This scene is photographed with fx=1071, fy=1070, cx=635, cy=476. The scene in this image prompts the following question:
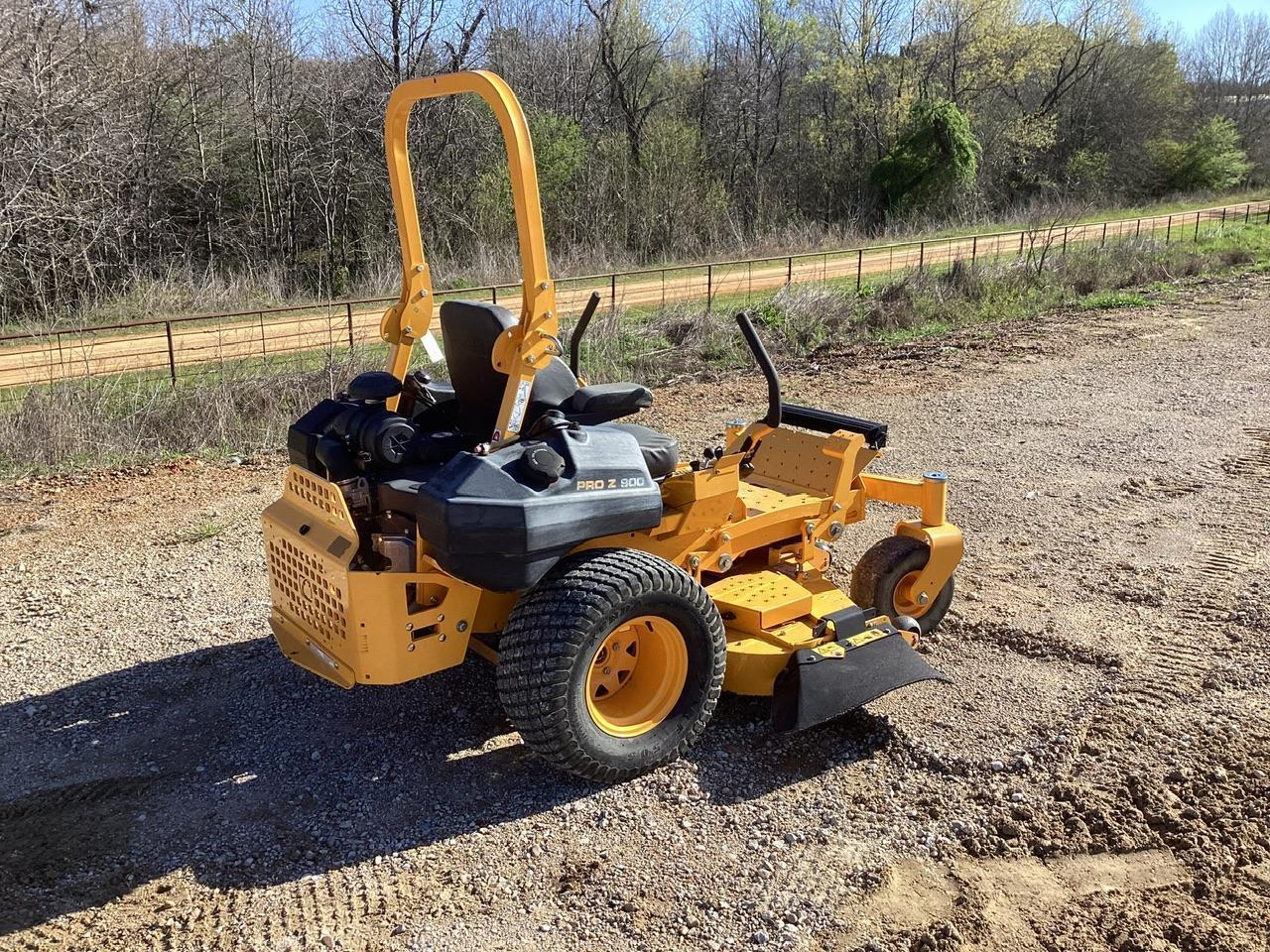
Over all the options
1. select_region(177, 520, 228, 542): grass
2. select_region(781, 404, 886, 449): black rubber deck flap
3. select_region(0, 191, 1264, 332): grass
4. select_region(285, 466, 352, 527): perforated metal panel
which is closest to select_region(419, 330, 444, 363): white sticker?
select_region(285, 466, 352, 527): perforated metal panel

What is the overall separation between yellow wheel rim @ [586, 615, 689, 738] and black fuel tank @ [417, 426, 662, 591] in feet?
1.49

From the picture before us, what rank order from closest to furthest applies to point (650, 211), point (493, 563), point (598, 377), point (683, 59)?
point (493, 563) < point (598, 377) < point (650, 211) < point (683, 59)

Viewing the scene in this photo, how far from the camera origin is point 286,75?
1908cm

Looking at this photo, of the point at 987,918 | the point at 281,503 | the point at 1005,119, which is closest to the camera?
the point at 987,918

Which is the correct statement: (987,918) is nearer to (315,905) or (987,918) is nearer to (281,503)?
(315,905)

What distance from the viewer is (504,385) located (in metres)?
4.03

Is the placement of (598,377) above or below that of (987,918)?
above

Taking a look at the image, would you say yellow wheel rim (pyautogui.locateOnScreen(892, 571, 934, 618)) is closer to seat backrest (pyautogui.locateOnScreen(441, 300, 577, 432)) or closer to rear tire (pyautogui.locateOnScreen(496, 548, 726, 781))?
rear tire (pyautogui.locateOnScreen(496, 548, 726, 781))

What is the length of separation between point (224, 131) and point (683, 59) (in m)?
18.3

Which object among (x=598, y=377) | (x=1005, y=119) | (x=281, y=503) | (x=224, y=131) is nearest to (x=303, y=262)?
(x=224, y=131)

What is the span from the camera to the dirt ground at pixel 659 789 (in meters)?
3.23

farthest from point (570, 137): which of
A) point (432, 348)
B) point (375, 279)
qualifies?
point (432, 348)

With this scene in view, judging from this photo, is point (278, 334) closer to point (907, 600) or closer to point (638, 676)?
point (907, 600)

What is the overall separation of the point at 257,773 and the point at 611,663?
A: 4.58 feet
